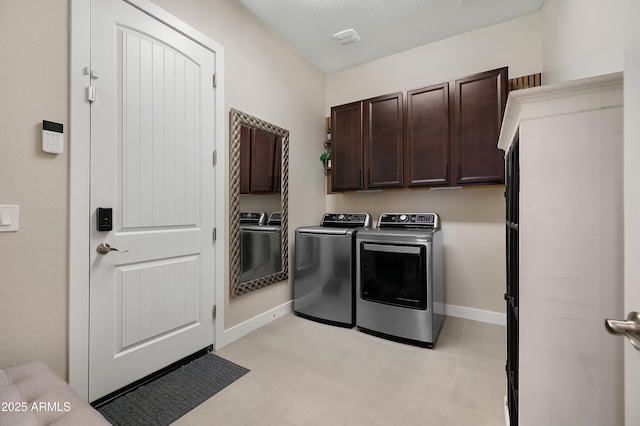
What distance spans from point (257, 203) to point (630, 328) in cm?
246

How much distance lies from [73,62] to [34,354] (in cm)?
153

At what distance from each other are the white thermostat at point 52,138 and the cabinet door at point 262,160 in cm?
137

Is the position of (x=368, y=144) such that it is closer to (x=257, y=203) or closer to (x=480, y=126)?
(x=480, y=126)

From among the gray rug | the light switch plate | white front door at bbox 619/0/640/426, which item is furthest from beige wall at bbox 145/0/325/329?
white front door at bbox 619/0/640/426

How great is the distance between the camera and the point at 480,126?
2512mm

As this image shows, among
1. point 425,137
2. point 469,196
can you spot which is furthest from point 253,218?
point 469,196

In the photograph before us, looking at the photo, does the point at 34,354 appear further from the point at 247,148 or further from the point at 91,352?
the point at 247,148

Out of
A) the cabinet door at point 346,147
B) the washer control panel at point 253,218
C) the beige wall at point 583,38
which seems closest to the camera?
the beige wall at point 583,38

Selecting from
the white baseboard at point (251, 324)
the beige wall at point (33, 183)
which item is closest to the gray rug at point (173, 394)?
the white baseboard at point (251, 324)

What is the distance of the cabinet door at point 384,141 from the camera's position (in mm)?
2904

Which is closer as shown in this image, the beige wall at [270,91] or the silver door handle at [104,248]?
the silver door handle at [104,248]

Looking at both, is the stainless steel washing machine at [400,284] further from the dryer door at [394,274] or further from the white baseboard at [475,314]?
the white baseboard at [475,314]

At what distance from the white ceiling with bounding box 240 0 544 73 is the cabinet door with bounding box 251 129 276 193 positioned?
112cm

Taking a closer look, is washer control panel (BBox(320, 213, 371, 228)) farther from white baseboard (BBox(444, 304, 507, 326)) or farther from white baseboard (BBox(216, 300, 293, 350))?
white baseboard (BBox(444, 304, 507, 326))
